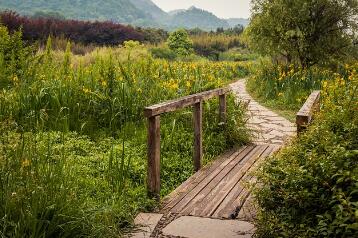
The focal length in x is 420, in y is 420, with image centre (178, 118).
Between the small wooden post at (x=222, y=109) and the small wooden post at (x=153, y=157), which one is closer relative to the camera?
the small wooden post at (x=153, y=157)

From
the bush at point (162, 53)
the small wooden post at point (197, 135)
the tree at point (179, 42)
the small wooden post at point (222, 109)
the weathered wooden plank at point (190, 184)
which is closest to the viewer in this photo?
the weathered wooden plank at point (190, 184)

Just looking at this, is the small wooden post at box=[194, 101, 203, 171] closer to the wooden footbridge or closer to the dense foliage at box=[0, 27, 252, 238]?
the wooden footbridge

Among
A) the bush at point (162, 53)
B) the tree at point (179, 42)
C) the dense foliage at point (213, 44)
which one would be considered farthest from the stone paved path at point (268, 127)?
the dense foliage at point (213, 44)

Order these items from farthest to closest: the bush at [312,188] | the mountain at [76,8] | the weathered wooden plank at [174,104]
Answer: the mountain at [76,8] < the weathered wooden plank at [174,104] < the bush at [312,188]

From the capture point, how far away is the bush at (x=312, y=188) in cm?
240

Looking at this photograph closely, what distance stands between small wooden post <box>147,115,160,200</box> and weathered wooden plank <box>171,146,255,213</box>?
25 centimetres

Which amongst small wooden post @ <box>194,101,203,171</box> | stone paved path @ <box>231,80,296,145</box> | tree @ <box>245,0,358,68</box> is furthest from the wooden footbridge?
tree @ <box>245,0,358,68</box>

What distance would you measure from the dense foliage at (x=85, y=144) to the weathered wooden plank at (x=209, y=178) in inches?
11.7

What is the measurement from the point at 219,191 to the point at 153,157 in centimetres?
86

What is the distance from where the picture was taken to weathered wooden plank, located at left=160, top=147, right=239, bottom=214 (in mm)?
3933

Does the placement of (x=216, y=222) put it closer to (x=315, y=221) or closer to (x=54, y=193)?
(x=315, y=221)

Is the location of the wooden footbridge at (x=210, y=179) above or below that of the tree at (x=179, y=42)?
below

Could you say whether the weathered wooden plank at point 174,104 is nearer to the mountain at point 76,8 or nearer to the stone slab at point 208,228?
the stone slab at point 208,228

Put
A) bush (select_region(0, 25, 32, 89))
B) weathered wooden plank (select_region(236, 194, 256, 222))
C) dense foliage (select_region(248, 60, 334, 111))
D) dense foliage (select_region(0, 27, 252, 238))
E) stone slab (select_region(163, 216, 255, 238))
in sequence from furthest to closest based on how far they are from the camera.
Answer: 1. dense foliage (select_region(248, 60, 334, 111))
2. bush (select_region(0, 25, 32, 89))
3. weathered wooden plank (select_region(236, 194, 256, 222))
4. stone slab (select_region(163, 216, 255, 238))
5. dense foliage (select_region(0, 27, 252, 238))
